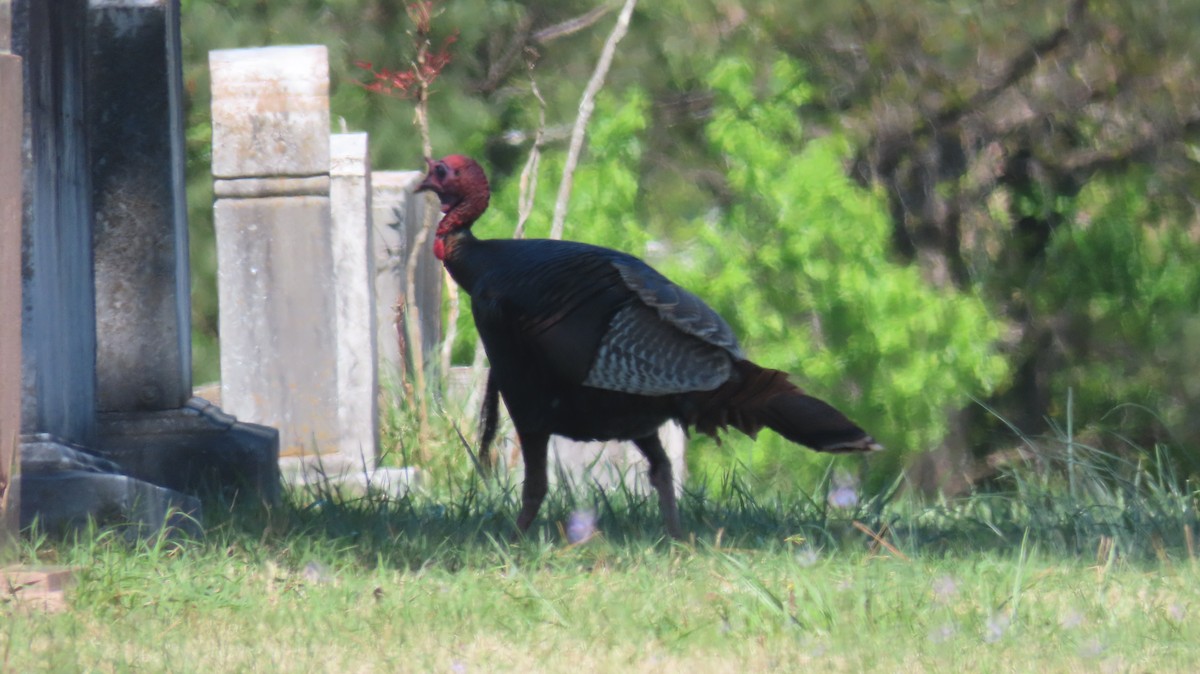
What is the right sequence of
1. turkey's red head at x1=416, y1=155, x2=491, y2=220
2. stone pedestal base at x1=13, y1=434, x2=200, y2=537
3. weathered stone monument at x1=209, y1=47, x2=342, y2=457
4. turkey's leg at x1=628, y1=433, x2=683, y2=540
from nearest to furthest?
stone pedestal base at x1=13, y1=434, x2=200, y2=537 < turkey's leg at x1=628, y1=433, x2=683, y2=540 < turkey's red head at x1=416, y1=155, x2=491, y2=220 < weathered stone monument at x1=209, y1=47, x2=342, y2=457

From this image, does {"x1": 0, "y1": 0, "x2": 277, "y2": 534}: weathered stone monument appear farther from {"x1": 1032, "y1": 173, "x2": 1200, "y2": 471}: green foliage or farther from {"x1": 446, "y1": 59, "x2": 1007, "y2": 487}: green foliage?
{"x1": 1032, "y1": 173, "x2": 1200, "y2": 471}: green foliage

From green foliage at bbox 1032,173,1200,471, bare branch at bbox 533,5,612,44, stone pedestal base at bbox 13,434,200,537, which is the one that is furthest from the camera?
bare branch at bbox 533,5,612,44

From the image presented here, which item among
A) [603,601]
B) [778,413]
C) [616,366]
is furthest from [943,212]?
[603,601]

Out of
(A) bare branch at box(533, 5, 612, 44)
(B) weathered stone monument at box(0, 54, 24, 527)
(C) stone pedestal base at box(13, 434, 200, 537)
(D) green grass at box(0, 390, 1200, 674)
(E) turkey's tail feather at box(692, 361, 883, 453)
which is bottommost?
(D) green grass at box(0, 390, 1200, 674)

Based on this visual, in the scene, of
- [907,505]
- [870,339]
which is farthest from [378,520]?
[870,339]

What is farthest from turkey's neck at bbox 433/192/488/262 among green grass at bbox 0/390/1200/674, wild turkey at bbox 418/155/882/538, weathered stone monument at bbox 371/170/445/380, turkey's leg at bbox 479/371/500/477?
weathered stone monument at bbox 371/170/445/380

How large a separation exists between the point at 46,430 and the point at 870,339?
7978 millimetres

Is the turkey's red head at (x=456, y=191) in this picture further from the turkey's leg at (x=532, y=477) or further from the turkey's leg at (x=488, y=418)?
the turkey's leg at (x=532, y=477)

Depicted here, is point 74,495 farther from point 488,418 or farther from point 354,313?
point 354,313

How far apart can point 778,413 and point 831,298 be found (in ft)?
23.5

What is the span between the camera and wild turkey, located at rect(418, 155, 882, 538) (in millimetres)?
4930

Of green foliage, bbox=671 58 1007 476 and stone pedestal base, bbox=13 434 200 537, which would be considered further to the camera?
green foliage, bbox=671 58 1007 476

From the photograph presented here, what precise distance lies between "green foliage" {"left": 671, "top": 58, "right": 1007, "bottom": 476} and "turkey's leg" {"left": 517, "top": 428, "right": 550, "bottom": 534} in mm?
6624

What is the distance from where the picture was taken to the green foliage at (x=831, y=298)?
11.8 metres
